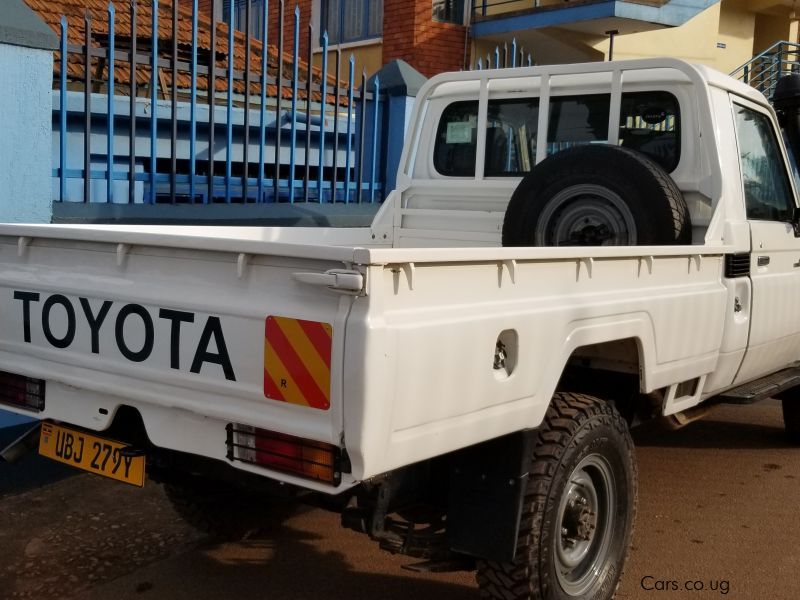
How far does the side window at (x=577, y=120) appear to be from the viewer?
454 cm

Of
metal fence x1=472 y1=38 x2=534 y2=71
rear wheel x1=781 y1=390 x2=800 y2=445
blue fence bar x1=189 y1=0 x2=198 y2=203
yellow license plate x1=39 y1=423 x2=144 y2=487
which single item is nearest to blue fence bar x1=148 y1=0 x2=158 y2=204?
blue fence bar x1=189 y1=0 x2=198 y2=203

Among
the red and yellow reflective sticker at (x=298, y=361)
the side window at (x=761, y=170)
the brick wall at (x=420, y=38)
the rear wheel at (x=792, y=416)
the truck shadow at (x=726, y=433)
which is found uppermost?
the brick wall at (x=420, y=38)

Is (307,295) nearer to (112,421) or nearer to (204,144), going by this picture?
(112,421)

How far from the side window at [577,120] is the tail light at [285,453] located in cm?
261

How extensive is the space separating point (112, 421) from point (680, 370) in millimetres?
2076

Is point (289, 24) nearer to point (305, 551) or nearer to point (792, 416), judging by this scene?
point (792, 416)

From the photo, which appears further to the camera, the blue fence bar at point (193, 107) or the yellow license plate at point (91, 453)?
the blue fence bar at point (193, 107)

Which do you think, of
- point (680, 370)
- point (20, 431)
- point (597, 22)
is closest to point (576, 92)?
point (680, 370)

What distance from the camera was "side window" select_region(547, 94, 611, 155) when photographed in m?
4.54

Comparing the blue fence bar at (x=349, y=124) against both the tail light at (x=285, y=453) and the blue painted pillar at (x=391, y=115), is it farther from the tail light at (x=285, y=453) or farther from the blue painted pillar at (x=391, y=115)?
the tail light at (x=285, y=453)

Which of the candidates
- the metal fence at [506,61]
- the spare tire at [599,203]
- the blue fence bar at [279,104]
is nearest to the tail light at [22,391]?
the spare tire at [599,203]

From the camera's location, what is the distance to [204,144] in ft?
21.9

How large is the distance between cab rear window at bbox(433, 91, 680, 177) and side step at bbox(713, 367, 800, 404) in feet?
3.58

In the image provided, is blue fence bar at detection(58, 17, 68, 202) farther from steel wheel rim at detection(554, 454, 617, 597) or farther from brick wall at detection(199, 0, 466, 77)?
brick wall at detection(199, 0, 466, 77)
